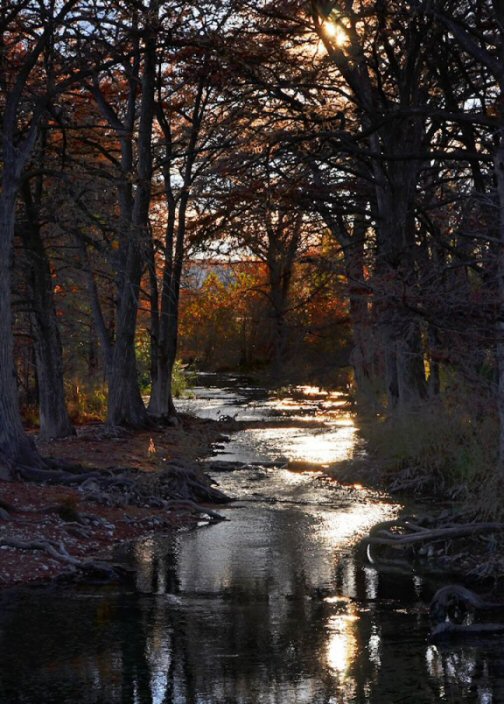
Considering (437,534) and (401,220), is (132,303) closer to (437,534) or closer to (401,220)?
(401,220)

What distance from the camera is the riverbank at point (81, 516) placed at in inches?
476

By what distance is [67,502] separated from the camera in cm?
1441

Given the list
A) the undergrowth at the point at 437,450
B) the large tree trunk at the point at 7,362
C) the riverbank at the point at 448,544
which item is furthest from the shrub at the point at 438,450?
the large tree trunk at the point at 7,362

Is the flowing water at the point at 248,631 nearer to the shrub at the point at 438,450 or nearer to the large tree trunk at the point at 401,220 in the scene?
the shrub at the point at 438,450

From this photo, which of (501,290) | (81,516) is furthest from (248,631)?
(501,290)

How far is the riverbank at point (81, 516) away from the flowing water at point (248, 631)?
52 centimetres

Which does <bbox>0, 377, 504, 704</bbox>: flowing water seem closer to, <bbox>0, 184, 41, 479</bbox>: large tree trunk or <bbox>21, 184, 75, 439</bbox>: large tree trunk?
<bbox>0, 184, 41, 479</bbox>: large tree trunk

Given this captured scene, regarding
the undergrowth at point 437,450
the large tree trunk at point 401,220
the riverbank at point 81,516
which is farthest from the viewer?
the large tree trunk at point 401,220

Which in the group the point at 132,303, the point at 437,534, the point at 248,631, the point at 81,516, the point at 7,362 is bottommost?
the point at 248,631

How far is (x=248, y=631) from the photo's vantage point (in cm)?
997

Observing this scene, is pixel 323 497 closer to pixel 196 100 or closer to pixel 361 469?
pixel 361 469

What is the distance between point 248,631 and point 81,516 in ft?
16.5

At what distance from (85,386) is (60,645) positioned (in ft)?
74.8

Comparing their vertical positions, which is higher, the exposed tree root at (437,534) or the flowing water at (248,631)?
the exposed tree root at (437,534)
